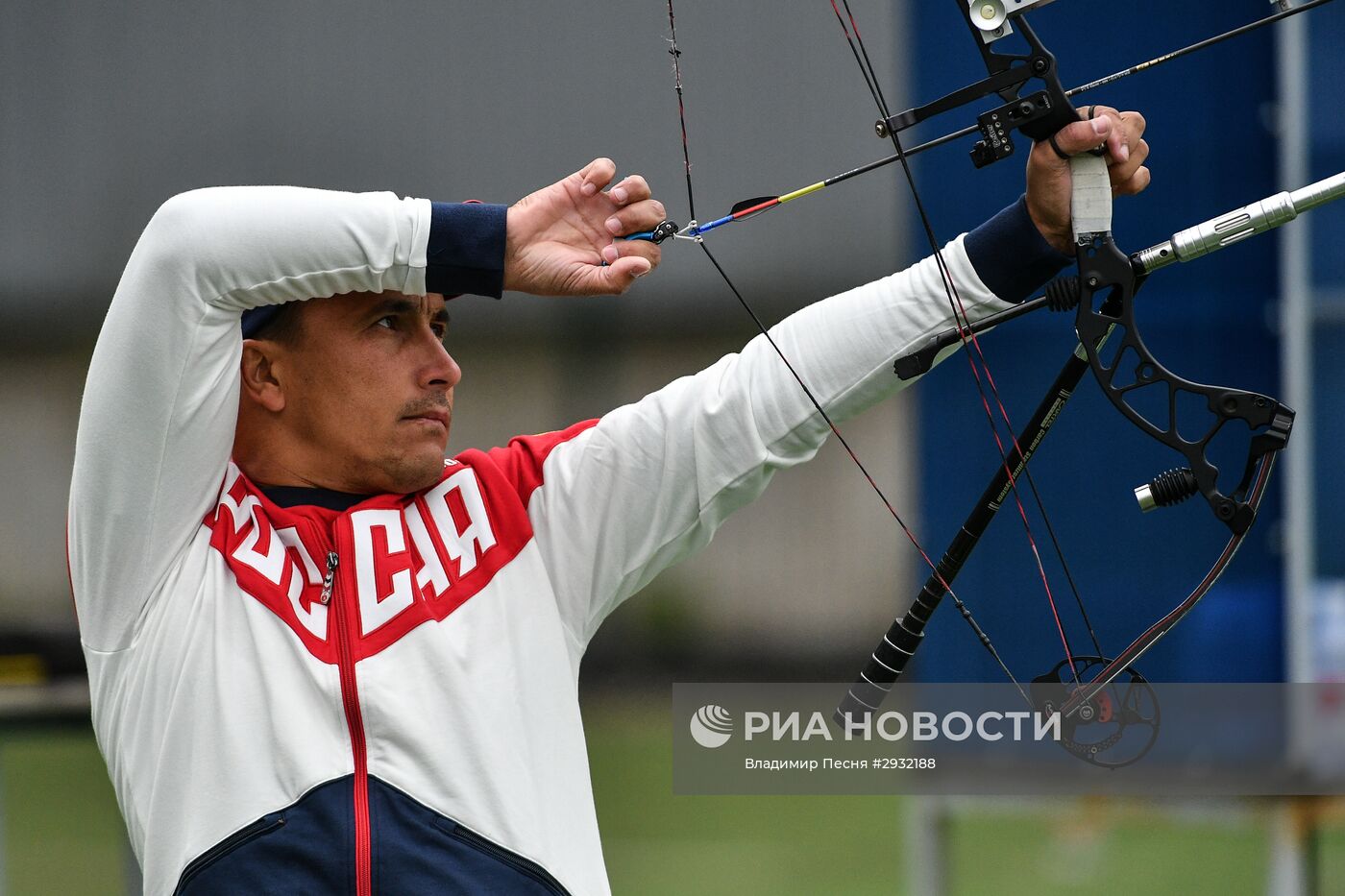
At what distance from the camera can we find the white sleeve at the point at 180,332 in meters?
1.03

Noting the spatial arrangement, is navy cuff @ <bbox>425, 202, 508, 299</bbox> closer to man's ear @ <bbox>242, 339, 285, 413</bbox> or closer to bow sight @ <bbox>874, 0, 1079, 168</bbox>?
man's ear @ <bbox>242, 339, 285, 413</bbox>

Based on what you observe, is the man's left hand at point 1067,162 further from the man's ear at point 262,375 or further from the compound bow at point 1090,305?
the man's ear at point 262,375

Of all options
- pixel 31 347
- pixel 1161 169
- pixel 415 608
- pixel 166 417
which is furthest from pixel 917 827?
pixel 31 347

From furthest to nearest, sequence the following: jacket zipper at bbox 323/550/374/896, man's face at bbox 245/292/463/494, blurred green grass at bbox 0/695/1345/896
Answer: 1. blurred green grass at bbox 0/695/1345/896
2. man's face at bbox 245/292/463/494
3. jacket zipper at bbox 323/550/374/896

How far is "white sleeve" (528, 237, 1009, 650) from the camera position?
111 cm

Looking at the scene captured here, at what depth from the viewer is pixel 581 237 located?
1.10 metres

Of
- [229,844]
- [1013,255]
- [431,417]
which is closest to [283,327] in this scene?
[431,417]

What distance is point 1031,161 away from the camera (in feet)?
3.56

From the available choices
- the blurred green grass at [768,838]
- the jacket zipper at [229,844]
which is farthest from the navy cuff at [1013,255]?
the blurred green grass at [768,838]

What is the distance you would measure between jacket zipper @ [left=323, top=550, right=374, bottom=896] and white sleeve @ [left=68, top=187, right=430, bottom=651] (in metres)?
0.13

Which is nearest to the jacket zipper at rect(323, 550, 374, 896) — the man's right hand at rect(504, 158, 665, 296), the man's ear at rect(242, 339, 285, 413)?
the man's ear at rect(242, 339, 285, 413)

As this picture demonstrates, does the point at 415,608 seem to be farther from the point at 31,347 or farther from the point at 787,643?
the point at 31,347

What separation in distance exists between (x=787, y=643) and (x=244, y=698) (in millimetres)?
1072

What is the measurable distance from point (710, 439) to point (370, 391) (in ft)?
0.91
